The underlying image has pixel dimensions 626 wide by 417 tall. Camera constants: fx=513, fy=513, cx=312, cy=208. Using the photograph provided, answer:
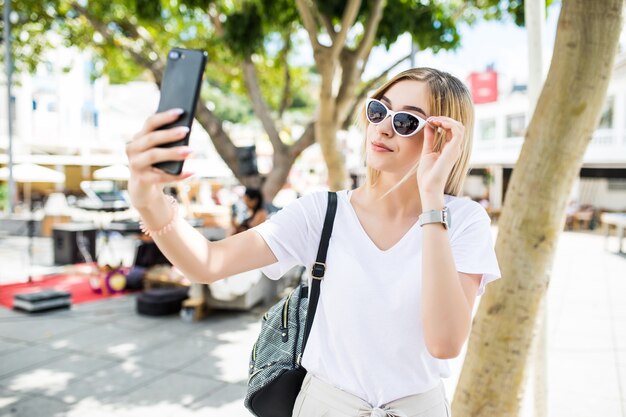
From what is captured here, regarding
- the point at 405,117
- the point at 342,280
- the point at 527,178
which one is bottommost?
the point at 342,280

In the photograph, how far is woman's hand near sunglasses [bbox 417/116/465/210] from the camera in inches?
50.9

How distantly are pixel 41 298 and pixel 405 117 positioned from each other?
7200 mm

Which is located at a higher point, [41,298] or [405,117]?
[405,117]

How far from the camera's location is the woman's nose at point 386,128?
4.86 feet

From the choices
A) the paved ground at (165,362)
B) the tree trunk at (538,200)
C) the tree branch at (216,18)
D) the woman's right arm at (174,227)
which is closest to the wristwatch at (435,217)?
the woman's right arm at (174,227)

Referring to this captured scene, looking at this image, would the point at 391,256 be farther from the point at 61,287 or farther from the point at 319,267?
the point at 61,287

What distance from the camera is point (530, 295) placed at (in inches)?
95.3

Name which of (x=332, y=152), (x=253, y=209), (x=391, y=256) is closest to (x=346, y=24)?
(x=332, y=152)

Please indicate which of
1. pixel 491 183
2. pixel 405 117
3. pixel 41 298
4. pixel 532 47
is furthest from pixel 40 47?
pixel 491 183

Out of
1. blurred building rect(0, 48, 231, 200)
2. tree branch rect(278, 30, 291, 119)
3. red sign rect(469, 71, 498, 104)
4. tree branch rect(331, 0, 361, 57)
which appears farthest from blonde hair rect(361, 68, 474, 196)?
blurred building rect(0, 48, 231, 200)

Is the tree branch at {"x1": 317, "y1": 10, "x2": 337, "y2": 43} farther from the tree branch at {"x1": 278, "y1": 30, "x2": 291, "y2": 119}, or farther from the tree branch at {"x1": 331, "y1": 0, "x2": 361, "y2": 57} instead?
the tree branch at {"x1": 278, "y1": 30, "x2": 291, "y2": 119}

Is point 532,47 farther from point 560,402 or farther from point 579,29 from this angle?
point 560,402

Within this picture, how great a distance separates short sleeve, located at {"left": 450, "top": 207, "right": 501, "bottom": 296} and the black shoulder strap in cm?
37

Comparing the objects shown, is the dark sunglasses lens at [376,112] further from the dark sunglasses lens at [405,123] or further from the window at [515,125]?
the window at [515,125]
